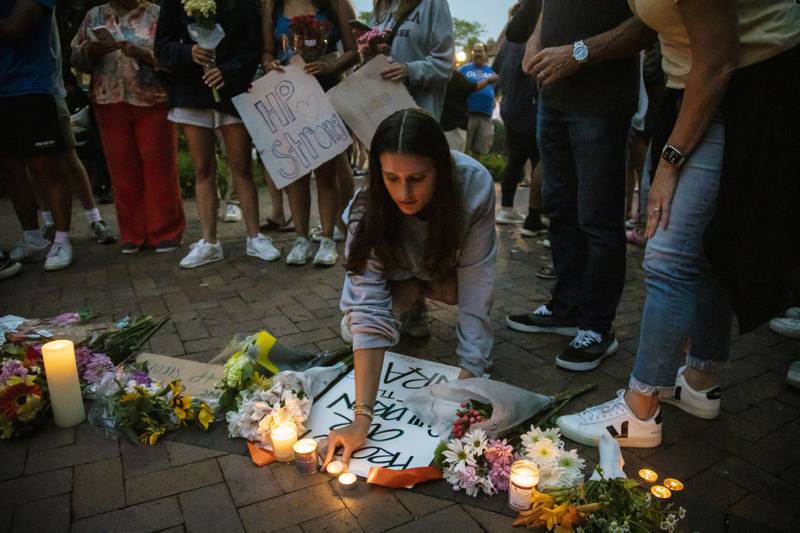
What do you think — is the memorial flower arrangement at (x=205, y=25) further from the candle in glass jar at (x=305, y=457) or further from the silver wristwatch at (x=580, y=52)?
the candle in glass jar at (x=305, y=457)

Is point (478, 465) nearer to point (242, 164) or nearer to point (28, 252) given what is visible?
point (242, 164)

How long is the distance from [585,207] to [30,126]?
348 centimetres

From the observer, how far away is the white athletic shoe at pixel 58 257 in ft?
12.7

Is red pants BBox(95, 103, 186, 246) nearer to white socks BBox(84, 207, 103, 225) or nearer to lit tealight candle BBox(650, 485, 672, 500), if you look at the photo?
white socks BBox(84, 207, 103, 225)

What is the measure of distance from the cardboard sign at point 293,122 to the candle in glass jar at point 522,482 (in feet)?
8.76

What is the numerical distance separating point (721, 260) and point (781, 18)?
0.65 meters

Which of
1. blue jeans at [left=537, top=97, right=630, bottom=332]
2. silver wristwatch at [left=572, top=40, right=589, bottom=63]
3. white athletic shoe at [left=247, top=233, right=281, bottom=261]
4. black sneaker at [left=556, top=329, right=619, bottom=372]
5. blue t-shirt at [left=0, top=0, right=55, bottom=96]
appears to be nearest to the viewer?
silver wristwatch at [left=572, top=40, right=589, bottom=63]

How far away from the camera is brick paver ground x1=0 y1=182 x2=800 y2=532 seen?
1585 mm

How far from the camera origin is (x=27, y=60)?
3.53 m

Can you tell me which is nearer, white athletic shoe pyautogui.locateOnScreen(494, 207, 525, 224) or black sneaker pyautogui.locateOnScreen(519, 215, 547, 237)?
black sneaker pyautogui.locateOnScreen(519, 215, 547, 237)

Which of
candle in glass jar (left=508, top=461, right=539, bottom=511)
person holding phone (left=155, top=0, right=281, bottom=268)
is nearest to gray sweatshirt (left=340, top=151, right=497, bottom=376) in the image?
candle in glass jar (left=508, top=461, right=539, bottom=511)

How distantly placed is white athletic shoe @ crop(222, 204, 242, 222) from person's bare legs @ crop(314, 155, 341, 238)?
1760 mm

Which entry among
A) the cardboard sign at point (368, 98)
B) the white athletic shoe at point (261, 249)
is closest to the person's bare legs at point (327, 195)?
the white athletic shoe at point (261, 249)

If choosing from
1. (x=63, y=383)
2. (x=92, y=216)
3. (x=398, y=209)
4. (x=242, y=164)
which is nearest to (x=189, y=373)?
(x=63, y=383)
